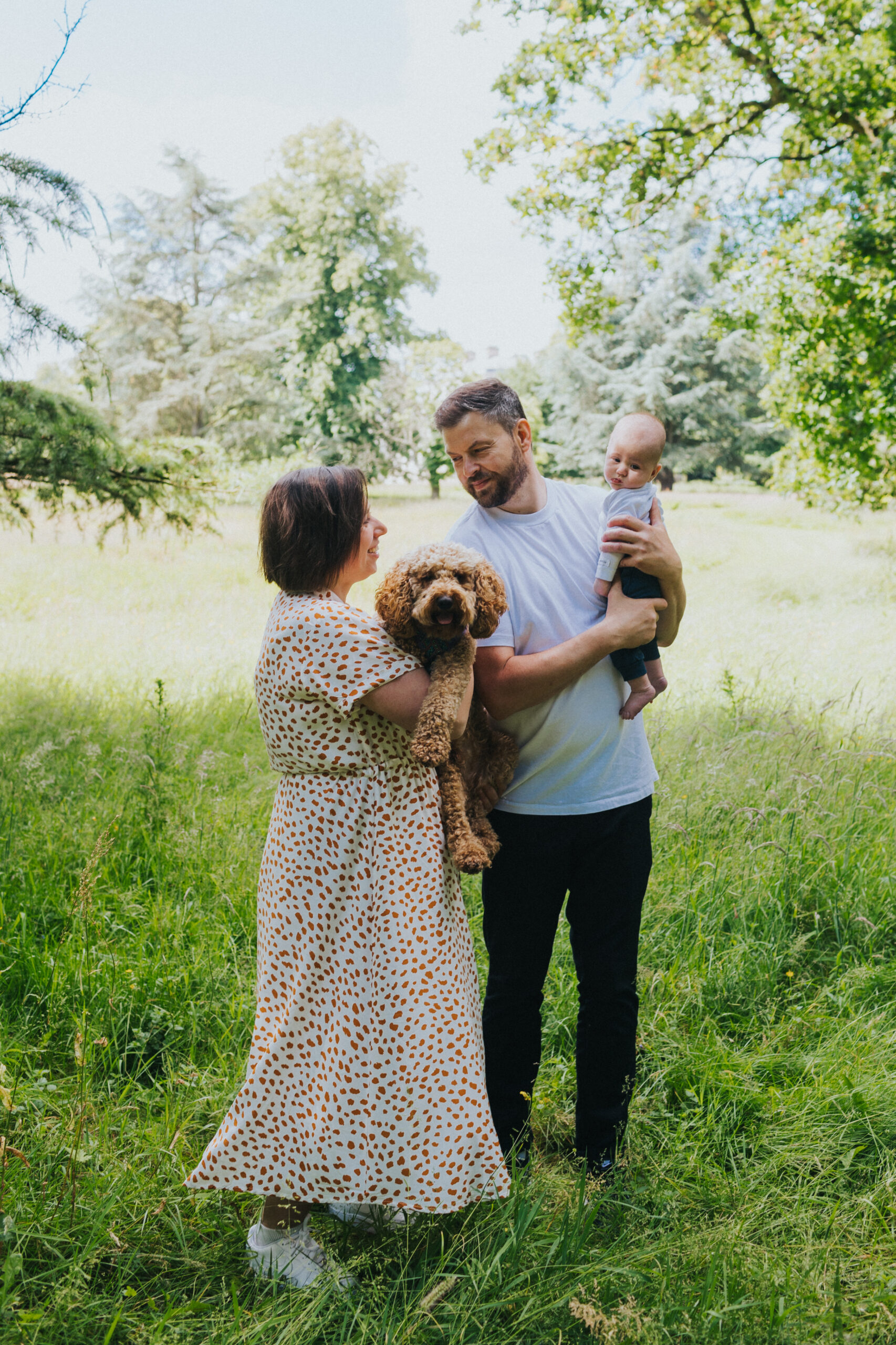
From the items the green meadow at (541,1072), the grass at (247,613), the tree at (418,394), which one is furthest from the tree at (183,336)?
the green meadow at (541,1072)

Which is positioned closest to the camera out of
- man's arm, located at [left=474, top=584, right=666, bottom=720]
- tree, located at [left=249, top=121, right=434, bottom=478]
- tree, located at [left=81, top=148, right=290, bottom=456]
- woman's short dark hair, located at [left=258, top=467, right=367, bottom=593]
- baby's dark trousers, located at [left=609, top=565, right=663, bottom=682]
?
woman's short dark hair, located at [left=258, top=467, right=367, bottom=593]

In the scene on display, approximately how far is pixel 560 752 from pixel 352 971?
77 centimetres

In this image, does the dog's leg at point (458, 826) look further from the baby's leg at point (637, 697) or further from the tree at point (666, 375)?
the tree at point (666, 375)

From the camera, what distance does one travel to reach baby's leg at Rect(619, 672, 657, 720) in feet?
7.66

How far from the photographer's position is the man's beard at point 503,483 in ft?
7.53

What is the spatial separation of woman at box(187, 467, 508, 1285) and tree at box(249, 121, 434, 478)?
31.7m

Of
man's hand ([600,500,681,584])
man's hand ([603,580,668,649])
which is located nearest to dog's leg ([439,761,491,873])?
man's hand ([603,580,668,649])

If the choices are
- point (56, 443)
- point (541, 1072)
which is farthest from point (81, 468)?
point (541, 1072)

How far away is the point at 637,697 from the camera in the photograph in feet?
7.73

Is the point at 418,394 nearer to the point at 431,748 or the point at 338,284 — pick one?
the point at 338,284

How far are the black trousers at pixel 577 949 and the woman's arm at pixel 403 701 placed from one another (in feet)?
1.71

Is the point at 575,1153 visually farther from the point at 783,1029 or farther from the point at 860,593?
the point at 860,593

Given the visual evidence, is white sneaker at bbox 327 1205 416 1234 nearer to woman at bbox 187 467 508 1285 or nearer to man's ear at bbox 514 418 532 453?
woman at bbox 187 467 508 1285

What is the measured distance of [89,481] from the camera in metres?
5.08
